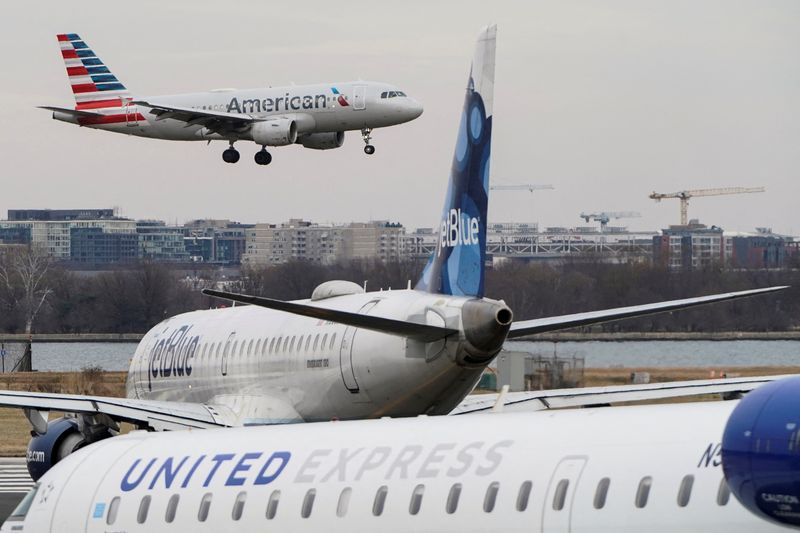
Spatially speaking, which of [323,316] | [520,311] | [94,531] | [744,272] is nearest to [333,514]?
[94,531]

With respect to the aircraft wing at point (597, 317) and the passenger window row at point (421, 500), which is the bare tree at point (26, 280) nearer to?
the aircraft wing at point (597, 317)

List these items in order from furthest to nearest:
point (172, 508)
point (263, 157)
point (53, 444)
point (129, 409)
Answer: point (263, 157), point (129, 409), point (53, 444), point (172, 508)

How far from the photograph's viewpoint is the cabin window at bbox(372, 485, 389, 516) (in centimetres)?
1268

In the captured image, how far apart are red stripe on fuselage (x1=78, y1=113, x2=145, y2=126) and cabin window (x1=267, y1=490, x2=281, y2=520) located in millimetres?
64141

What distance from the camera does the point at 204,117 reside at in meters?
70.6

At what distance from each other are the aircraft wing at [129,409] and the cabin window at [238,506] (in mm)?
10062

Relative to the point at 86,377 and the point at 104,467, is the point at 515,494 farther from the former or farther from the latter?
the point at 86,377

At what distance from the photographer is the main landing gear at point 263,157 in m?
68.8

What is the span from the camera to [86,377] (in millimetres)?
63062

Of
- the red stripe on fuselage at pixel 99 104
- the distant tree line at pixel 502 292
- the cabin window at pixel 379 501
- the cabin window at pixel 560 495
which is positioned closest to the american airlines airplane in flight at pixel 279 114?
the red stripe on fuselage at pixel 99 104

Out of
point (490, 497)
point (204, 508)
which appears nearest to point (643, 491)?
point (490, 497)

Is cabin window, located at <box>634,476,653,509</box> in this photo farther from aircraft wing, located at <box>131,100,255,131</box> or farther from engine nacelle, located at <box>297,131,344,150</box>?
engine nacelle, located at <box>297,131,344,150</box>

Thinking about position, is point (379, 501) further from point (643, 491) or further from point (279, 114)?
point (279, 114)

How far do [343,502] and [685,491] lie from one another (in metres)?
2.99
